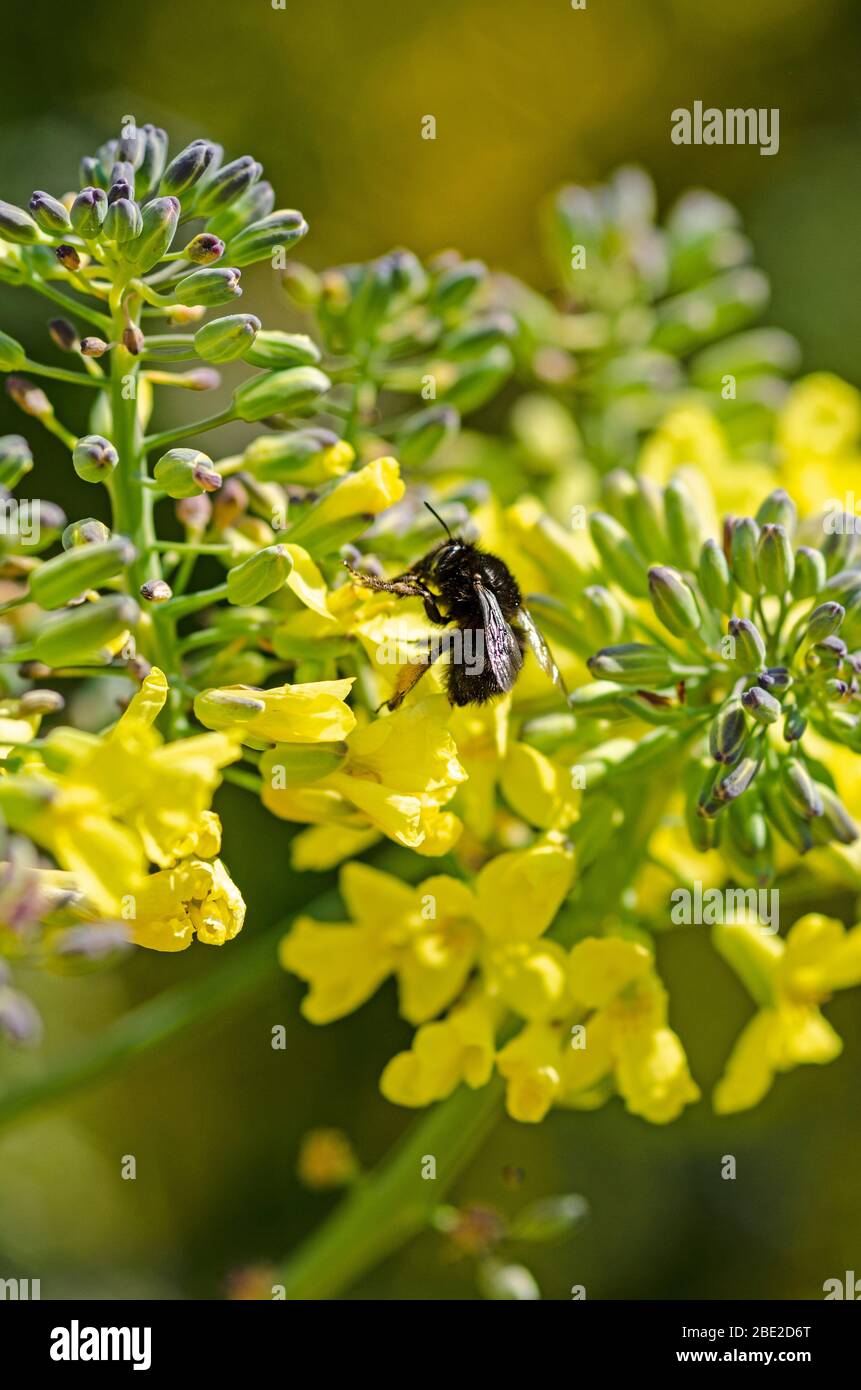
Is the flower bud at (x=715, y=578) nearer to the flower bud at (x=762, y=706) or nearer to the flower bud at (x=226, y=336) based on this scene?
→ the flower bud at (x=762, y=706)

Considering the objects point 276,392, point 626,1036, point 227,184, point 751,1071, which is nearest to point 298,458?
point 276,392

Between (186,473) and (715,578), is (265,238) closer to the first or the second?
(186,473)

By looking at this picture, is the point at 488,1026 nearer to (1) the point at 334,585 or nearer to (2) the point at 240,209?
(1) the point at 334,585

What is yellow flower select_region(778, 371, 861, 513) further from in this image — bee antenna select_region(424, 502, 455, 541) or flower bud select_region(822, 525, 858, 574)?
bee antenna select_region(424, 502, 455, 541)

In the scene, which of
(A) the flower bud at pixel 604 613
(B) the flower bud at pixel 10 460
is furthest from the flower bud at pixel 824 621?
(B) the flower bud at pixel 10 460

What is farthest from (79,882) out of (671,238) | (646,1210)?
(646,1210)

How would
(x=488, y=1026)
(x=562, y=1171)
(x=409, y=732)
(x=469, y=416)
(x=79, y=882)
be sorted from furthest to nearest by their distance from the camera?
(x=469, y=416), (x=562, y=1171), (x=488, y=1026), (x=409, y=732), (x=79, y=882)
